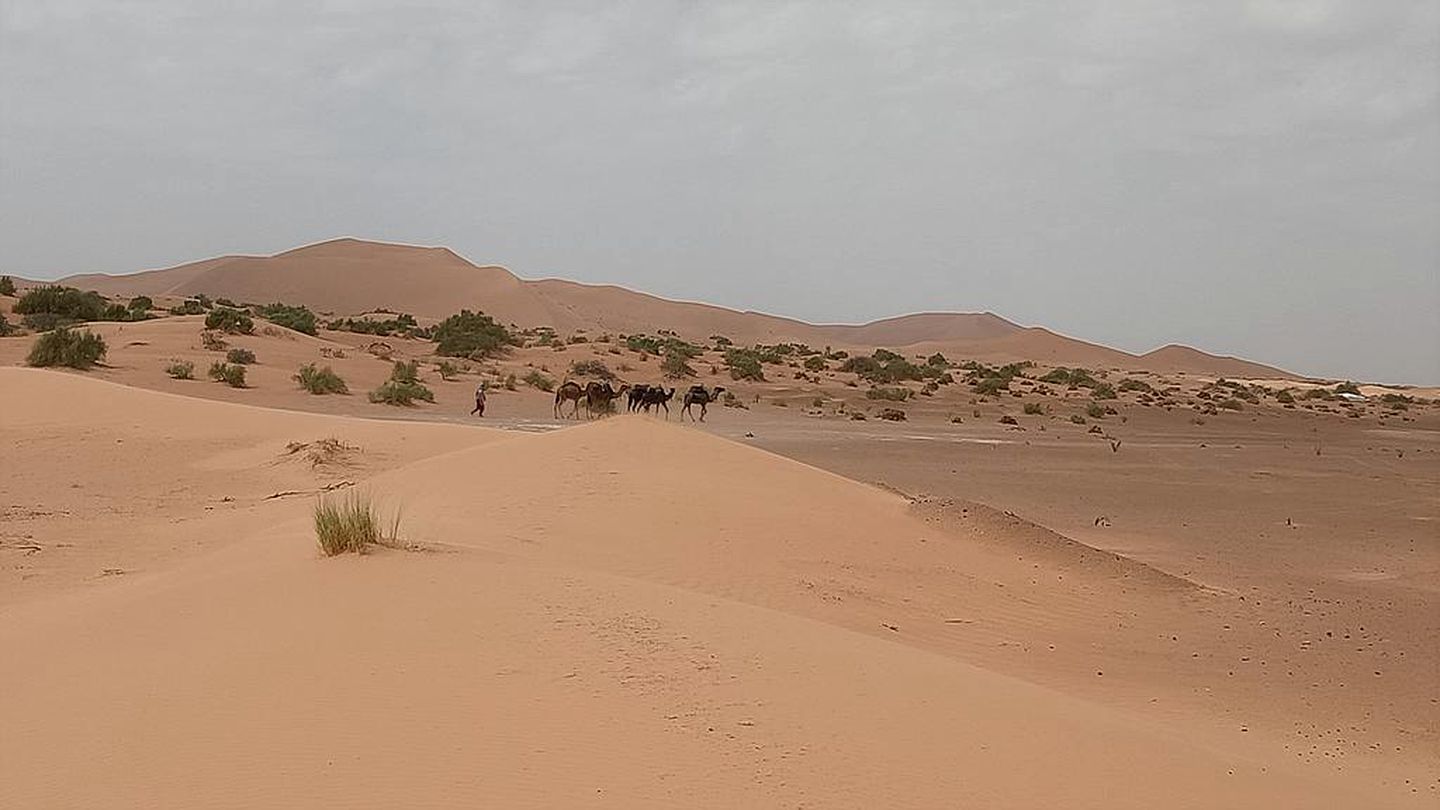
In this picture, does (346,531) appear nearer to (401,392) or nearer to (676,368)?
(401,392)

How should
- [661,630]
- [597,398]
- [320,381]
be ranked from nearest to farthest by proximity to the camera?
[661,630]
[597,398]
[320,381]

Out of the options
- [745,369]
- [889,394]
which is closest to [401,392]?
[889,394]

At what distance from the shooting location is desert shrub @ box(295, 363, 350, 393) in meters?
34.2

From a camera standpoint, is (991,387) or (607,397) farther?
(991,387)

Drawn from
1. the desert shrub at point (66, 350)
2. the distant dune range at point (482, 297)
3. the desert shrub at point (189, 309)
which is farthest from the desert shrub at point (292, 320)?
the distant dune range at point (482, 297)

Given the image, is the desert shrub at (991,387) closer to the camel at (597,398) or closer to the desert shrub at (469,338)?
the desert shrub at (469,338)

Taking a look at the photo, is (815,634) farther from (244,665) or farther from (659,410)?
(659,410)

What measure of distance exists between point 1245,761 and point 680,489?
819cm

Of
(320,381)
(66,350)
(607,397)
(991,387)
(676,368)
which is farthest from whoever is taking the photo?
(991,387)

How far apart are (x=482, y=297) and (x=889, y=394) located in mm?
76447

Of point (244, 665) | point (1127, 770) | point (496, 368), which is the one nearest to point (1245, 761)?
point (1127, 770)

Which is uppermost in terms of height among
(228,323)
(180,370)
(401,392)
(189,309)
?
(189,309)

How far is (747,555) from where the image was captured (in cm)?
1199

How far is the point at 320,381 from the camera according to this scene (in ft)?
113
